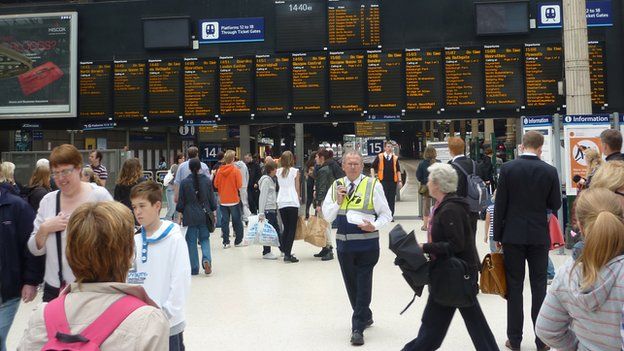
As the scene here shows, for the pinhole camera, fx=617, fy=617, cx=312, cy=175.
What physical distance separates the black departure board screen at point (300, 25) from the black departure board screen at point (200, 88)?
1.66 meters

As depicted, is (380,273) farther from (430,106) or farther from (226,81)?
(226,81)

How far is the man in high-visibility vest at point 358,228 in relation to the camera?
17.1 feet

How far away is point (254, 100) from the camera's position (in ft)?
45.9

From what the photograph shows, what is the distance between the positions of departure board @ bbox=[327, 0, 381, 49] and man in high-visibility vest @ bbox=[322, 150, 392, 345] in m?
8.58

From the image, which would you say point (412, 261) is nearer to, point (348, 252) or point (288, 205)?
point (348, 252)

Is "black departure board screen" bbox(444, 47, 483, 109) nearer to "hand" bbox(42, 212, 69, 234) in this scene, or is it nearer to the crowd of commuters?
the crowd of commuters

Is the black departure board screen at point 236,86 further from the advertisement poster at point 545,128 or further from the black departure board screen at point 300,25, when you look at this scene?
the advertisement poster at point 545,128

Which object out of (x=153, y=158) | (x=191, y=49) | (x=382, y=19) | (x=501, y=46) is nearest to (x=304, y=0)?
(x=382, y=19)

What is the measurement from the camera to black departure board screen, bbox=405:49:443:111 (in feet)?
44.2

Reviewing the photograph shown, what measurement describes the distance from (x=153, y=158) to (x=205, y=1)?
1119 centimetres

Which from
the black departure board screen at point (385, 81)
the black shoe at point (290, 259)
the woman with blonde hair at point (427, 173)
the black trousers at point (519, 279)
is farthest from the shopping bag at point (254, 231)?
the black departure board screen at point (385, 81)

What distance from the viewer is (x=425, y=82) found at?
44.3 feet

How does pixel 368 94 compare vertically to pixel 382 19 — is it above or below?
below

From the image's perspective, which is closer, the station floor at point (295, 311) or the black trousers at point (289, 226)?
the station floor at point (295, 311)
